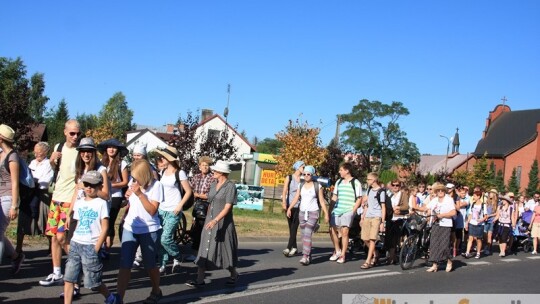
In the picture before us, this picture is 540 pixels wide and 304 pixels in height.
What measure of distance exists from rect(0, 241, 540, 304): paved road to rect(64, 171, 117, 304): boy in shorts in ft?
3.29

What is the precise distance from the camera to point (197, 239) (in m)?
11.5

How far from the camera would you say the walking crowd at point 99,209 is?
21.9 feet

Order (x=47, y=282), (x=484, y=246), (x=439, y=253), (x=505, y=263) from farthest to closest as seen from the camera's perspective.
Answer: (x=484, y=246) < (x=505, y=263) < (x=439, y=253) < (x=47, y=282)

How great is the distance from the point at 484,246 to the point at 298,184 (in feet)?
32.6

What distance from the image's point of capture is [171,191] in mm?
9656

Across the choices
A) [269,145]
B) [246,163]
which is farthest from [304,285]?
[269,145]

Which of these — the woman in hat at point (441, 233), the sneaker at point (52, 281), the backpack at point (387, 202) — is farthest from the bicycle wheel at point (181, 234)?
the woman in hat at point (441, 233)

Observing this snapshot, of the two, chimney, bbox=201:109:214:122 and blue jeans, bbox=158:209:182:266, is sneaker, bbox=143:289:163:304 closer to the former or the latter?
blue jeans, bbox=158:209:182:266

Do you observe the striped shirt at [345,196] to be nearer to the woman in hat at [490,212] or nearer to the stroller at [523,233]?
the woman in hat at [490,212]

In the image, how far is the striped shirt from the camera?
1250 centimetres

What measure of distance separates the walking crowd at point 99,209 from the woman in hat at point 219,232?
14mm

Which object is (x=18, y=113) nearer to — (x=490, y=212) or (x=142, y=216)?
(x=490, y=212)

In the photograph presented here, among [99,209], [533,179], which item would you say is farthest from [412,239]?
[533,179]

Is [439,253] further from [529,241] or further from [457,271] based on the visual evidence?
[529,241]
